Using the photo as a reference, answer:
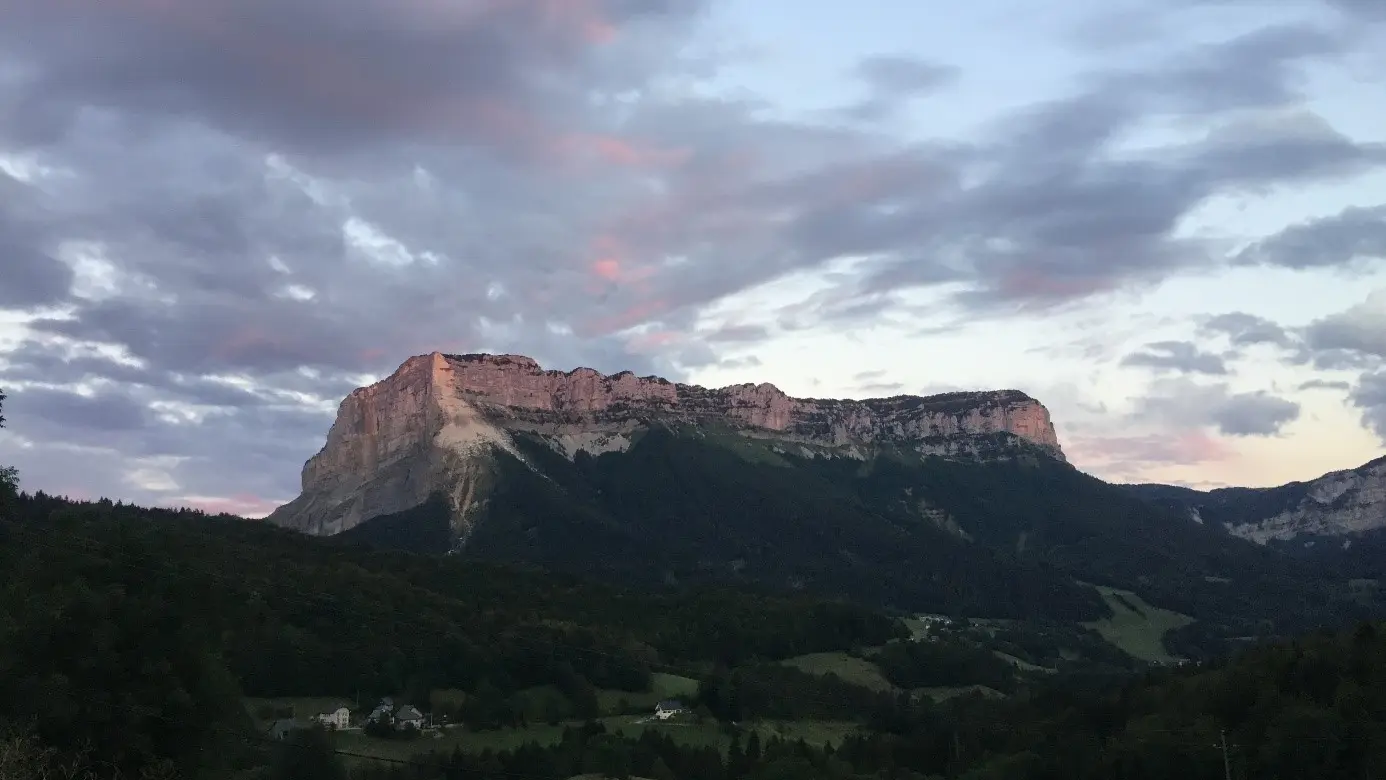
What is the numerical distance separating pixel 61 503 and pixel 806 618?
260 ft

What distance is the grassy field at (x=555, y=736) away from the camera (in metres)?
69.9

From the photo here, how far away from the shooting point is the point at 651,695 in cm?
9800

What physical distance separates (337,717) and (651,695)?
93.2 feet

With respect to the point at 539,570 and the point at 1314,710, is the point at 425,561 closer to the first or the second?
the point at 539,570

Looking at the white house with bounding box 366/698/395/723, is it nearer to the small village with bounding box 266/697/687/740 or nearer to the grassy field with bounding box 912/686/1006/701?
the small village with bounding box 266/697/687/740

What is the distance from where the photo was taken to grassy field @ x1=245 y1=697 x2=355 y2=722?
252 feet

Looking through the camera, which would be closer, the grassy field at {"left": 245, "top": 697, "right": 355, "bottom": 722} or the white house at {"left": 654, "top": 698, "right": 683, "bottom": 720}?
the grassy field at {"left": 245, "top": 697, "right": 355, "bottom": 722}

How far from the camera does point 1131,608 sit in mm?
196375

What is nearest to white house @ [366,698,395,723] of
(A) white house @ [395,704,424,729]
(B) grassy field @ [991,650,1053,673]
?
(A) white house @ [395,704,424,729]

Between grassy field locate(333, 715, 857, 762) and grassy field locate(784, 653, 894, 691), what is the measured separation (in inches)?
879

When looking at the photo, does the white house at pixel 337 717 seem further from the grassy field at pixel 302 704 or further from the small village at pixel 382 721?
the grassy field at pixel 302 704

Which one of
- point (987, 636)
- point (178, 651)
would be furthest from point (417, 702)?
point (987, 636)

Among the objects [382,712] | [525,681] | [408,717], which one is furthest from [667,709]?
[382,712]

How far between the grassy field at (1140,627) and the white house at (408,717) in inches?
4440
